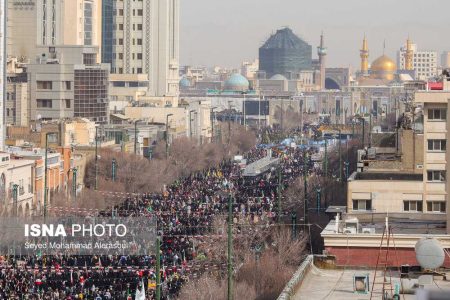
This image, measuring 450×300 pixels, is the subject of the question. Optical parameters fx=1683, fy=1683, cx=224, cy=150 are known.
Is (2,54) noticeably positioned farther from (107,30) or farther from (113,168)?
(107,30)

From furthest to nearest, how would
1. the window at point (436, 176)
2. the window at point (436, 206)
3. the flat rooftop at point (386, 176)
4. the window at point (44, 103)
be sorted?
the window at point (44, 103) → the window at point (436, 176) → the flat rooftop at point (386, 176) → the window at point (436, 206)

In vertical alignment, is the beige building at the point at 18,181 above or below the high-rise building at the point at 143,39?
below

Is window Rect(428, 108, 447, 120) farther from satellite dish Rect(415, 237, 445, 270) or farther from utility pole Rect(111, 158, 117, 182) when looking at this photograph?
utility pole Rect(111, 158, 117, 182)

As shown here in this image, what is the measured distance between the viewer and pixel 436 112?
41031 millimetres

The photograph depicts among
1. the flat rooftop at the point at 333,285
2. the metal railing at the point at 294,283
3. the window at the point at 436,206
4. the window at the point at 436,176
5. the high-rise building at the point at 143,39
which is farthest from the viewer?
the high-rise building at the point at 143,39

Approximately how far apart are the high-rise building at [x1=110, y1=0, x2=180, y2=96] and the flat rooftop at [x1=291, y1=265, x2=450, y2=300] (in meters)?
114

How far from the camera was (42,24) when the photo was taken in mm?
116562

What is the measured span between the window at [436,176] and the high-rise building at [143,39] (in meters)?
97.4

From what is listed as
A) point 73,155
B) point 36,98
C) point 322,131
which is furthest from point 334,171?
point 322,131

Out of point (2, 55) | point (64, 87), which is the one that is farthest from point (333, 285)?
point (64, 87)

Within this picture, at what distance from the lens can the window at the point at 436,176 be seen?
42.0 metres

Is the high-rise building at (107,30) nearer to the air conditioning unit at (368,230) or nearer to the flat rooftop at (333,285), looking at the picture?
the air conditioning unit at (368,230)

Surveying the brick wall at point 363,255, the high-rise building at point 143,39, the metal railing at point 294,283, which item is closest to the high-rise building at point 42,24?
the high-rise building at point 143,39

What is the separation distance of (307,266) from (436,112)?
16626 millimetres
